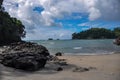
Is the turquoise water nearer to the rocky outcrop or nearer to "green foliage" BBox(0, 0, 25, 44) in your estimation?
"green foliage" BBox(0, 0, 25, 44)

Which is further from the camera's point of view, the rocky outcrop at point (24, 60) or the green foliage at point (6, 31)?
the green foliage at point (6, 31)

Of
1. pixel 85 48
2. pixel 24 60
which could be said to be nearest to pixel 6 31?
pixel 85 48

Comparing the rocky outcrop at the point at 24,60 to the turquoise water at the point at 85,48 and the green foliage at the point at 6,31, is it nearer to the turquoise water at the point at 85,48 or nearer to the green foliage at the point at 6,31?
the turquoise water at the point at 85,48

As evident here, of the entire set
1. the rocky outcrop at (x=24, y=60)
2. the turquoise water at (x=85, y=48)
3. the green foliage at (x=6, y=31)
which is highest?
the green foliage at (x=6, y=31)

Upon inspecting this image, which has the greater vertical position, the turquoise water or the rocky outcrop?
the rocky outcrop

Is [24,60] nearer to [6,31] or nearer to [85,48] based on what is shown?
[85,48]

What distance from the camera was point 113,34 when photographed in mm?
192125

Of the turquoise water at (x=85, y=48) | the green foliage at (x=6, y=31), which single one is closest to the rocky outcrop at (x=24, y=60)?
the turquoise water at (x=85, y=48)

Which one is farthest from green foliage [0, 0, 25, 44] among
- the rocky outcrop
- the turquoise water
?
the rocky outcrop

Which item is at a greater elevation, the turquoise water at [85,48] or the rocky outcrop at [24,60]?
the rocky outcrop at [24,60]

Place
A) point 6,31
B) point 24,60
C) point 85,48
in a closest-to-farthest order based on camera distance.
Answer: point 24,60 < point 85,48 < point 6,31

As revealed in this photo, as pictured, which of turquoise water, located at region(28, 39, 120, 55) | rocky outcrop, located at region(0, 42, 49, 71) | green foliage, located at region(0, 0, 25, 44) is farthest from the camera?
green foliage, located at region(0, 0, 25, 44)

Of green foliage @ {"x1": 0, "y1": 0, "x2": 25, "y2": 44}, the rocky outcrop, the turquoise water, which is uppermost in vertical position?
green foliage @ {"x1": 0, "y1": 0, "x2": 25, "y2": 44}

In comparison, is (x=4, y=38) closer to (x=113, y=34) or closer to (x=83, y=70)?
(x=83, y=70)
